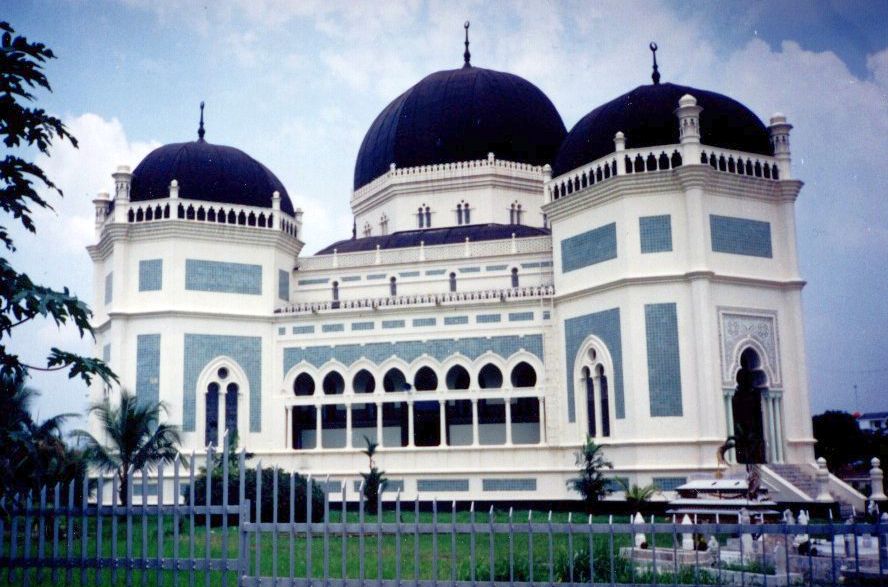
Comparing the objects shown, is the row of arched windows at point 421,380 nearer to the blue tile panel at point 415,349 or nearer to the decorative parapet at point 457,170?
the blue tile panel at point 415,349

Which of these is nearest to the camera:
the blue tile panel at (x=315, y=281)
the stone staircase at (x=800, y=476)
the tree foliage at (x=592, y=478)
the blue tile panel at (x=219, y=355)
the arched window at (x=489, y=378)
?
the stone staircase at (x=800, y=476)

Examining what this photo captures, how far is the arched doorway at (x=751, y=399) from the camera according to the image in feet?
86.4

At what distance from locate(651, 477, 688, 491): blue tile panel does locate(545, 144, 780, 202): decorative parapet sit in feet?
27.8

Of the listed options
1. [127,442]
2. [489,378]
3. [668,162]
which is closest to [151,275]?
[127,442]

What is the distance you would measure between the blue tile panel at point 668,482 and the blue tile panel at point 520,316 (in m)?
6.59

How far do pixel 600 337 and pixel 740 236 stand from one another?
4896 mm

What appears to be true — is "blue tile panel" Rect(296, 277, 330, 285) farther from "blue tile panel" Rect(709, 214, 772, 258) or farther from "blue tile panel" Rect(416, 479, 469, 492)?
"blue tile panel" Rect(709, 214, 772, 258)

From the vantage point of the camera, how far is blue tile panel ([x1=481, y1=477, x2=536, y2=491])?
90.8 ft

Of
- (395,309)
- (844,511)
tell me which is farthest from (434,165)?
(844,511)

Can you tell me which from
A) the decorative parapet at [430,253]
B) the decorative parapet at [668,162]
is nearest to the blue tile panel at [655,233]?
the decorative parapet at [668,162]

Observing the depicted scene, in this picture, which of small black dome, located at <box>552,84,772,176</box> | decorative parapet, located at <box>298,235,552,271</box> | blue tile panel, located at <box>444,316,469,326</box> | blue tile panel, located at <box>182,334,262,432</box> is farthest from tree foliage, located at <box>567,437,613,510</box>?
blue tile panel, located at <box>182,334,262,432</box>

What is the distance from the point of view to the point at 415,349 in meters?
30.0

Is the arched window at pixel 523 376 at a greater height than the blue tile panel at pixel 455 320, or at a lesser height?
lesser

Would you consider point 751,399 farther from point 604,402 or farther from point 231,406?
point 231,406
